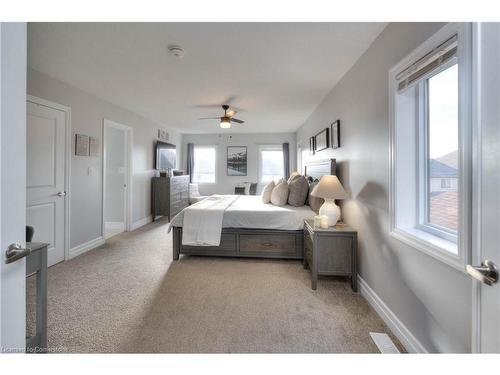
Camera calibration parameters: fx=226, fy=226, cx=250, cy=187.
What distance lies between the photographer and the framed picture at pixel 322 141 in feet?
10.9

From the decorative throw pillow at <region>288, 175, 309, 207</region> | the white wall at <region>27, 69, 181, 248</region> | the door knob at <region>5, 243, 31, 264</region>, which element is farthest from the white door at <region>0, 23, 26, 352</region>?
the decorative throw pillow at <region>288, 175, 309, 207</region>

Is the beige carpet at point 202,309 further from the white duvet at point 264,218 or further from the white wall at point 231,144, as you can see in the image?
the white wall at point 231,144

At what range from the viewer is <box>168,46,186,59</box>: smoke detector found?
2.11m

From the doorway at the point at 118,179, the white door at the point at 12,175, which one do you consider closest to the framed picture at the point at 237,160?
the doorway at the point at 118,179

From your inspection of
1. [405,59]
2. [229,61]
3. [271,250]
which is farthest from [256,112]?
[405,59]

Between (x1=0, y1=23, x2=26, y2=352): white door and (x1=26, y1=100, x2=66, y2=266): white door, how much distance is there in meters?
2.37

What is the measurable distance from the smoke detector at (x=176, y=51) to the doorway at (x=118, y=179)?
8.67 ft

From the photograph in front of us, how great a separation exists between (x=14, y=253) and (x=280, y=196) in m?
2.91

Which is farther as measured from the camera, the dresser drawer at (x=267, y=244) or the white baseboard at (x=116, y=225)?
the white baseboard at (x=116, y=225)

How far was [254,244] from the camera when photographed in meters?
2.99

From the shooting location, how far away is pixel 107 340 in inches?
61.5

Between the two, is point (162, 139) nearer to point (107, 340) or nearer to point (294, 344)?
point (107, 340)

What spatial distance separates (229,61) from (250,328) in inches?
98.4
